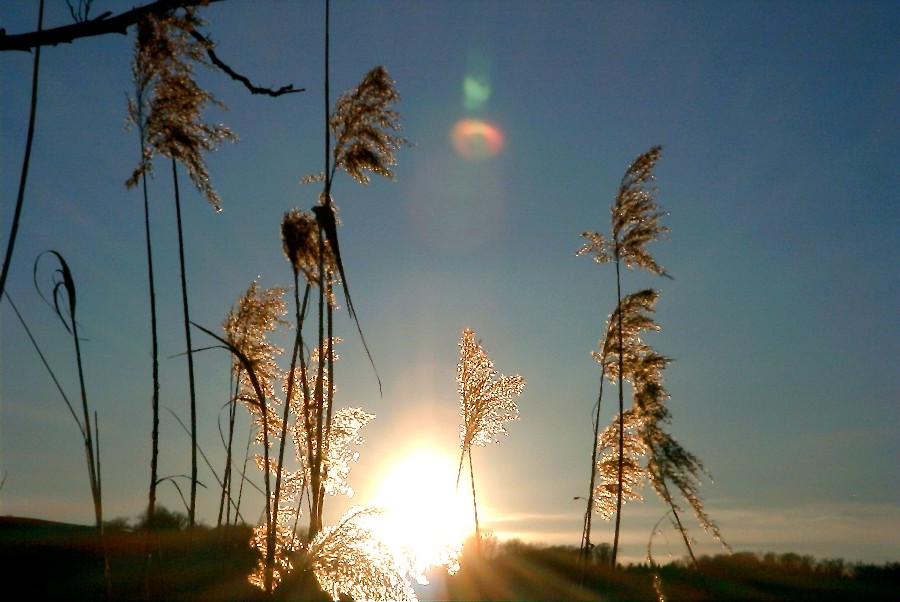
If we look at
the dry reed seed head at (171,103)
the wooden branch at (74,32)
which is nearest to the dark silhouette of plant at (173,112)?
the dry reed seed head at (171,103)

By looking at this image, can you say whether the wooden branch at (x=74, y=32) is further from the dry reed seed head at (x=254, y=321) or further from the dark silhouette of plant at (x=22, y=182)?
the dry reed seed head at (x=254, y=321)

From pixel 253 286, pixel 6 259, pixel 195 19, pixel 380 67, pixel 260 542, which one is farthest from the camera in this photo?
pixel 253 286

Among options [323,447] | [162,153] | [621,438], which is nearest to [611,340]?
[621,438]

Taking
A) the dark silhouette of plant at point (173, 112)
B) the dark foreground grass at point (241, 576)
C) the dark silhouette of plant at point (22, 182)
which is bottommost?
the dark foreground grass at point (241, 576)

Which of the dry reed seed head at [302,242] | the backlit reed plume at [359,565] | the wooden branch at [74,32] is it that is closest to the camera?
the wooden branch at [74,32]

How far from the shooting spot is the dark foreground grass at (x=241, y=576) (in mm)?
3039

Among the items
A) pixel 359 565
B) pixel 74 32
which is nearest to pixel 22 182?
pixel 74 32

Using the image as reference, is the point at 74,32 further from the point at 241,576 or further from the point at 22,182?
the point at 241,576

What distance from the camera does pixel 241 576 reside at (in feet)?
12.3

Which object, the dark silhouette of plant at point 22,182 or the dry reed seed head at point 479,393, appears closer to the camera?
the dark silhouette of plant at point 22,182

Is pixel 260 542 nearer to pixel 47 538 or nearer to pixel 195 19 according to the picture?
pixel 47 538

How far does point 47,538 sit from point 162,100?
103 inches

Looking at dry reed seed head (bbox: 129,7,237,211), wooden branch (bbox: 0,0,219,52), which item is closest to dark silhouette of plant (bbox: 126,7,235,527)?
dry reed seed head (bbox: 129,7,237,211)

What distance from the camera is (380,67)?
16.2 feet
